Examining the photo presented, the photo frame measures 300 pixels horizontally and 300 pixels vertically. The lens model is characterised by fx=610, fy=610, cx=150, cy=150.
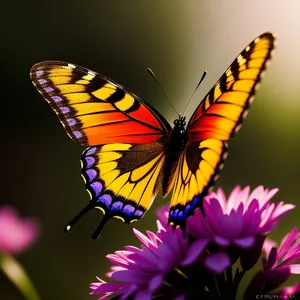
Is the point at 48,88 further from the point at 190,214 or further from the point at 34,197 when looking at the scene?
the point at 34,197

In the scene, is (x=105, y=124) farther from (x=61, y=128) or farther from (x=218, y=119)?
(x=61, y=128)

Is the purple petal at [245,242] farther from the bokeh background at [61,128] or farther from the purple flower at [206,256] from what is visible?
the bokeh background at [61,128]

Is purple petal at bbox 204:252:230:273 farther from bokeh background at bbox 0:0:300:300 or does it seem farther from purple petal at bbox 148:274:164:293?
bokeh background at bbox 0:0:300:300

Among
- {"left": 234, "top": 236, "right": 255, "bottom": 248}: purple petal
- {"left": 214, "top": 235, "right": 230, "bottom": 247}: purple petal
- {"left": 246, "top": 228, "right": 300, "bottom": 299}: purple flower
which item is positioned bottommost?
{"left": 246, "top": 228, "right": 300, "bottom": 299}: purple flower

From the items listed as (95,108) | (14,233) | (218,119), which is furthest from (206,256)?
(14,233)

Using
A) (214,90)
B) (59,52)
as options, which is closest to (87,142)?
(214,90)

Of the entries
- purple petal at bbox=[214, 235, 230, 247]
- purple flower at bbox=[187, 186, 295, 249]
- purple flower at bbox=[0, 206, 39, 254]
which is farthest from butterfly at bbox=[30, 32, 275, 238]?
purple flower at bbox=[0, 206, 39, 254]
